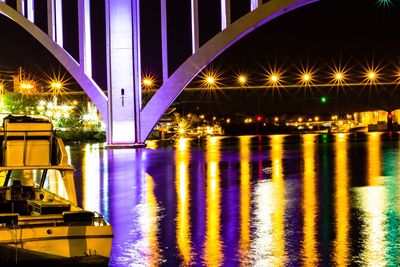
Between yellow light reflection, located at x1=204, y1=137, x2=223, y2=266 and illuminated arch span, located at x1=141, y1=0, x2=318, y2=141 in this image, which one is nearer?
yellow light reflection, located at x1=204, y1=137, x2=223, y2=266

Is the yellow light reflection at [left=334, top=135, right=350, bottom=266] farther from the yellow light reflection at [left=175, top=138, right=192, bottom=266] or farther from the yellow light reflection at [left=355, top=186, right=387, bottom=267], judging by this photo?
the yellow light reflection at [left=175, top=138, right=192, bottom=266]

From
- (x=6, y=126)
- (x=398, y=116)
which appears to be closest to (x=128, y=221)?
(x=6, y=126)

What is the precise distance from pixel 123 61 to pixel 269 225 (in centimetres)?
3251

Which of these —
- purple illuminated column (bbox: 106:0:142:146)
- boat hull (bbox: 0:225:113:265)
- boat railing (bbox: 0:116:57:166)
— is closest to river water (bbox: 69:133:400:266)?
boat hull (bbox: 0:225:113:265)

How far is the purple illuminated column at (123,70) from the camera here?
42094 mm

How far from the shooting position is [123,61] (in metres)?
42.5

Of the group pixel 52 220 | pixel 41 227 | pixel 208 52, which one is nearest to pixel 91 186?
pixel 52 220

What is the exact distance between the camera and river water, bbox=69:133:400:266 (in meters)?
8.80

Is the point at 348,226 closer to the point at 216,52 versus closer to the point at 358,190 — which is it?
the point at 358,190

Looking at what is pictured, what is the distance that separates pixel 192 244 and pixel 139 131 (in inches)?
1355

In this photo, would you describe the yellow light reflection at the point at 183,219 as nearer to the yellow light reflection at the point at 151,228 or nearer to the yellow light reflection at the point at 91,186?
the yellow light reflection at the point at 151,228

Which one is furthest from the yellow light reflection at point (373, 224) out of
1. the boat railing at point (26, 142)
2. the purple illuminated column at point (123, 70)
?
the purple illuminated column at point (123, 70)

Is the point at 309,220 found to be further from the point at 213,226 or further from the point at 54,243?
the point at 54,243

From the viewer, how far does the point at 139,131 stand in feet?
144
